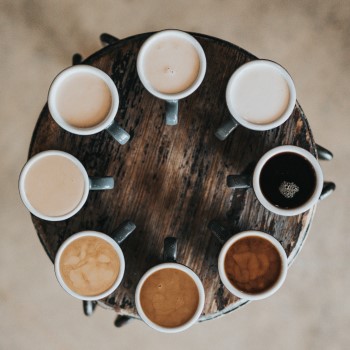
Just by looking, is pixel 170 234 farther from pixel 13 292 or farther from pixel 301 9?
pixel 301 9

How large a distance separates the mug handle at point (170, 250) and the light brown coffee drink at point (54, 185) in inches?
10.5

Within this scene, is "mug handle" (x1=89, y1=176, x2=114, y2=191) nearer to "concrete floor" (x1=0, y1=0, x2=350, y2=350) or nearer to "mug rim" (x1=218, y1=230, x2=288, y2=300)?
"mug rim" (x1=218, y1=230, x2=288, y2=300)

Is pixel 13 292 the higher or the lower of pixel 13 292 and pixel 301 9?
the lower

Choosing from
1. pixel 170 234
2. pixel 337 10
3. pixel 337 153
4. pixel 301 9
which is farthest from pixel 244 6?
pixel 170 234

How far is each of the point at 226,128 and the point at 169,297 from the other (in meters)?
0.48

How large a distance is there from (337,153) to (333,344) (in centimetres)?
85

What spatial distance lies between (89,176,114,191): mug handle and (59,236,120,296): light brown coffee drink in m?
0.14

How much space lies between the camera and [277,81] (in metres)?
1.15

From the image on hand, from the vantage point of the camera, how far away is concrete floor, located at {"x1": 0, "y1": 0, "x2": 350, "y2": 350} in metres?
1.88

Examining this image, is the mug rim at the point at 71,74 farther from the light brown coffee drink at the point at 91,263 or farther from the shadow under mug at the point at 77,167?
→ the light brown coffee drink at the point at 91,263

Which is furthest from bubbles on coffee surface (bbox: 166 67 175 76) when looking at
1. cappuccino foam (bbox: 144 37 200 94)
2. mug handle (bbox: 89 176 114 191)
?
mug handle (bbox: 89 176 114 191)

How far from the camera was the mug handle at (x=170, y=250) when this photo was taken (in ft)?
3.78

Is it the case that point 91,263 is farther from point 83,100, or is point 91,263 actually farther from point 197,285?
point 83,100

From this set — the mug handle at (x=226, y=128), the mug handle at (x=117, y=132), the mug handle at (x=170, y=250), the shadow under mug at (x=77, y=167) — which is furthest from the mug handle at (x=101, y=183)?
the mug handle at (x=226, y=128)
